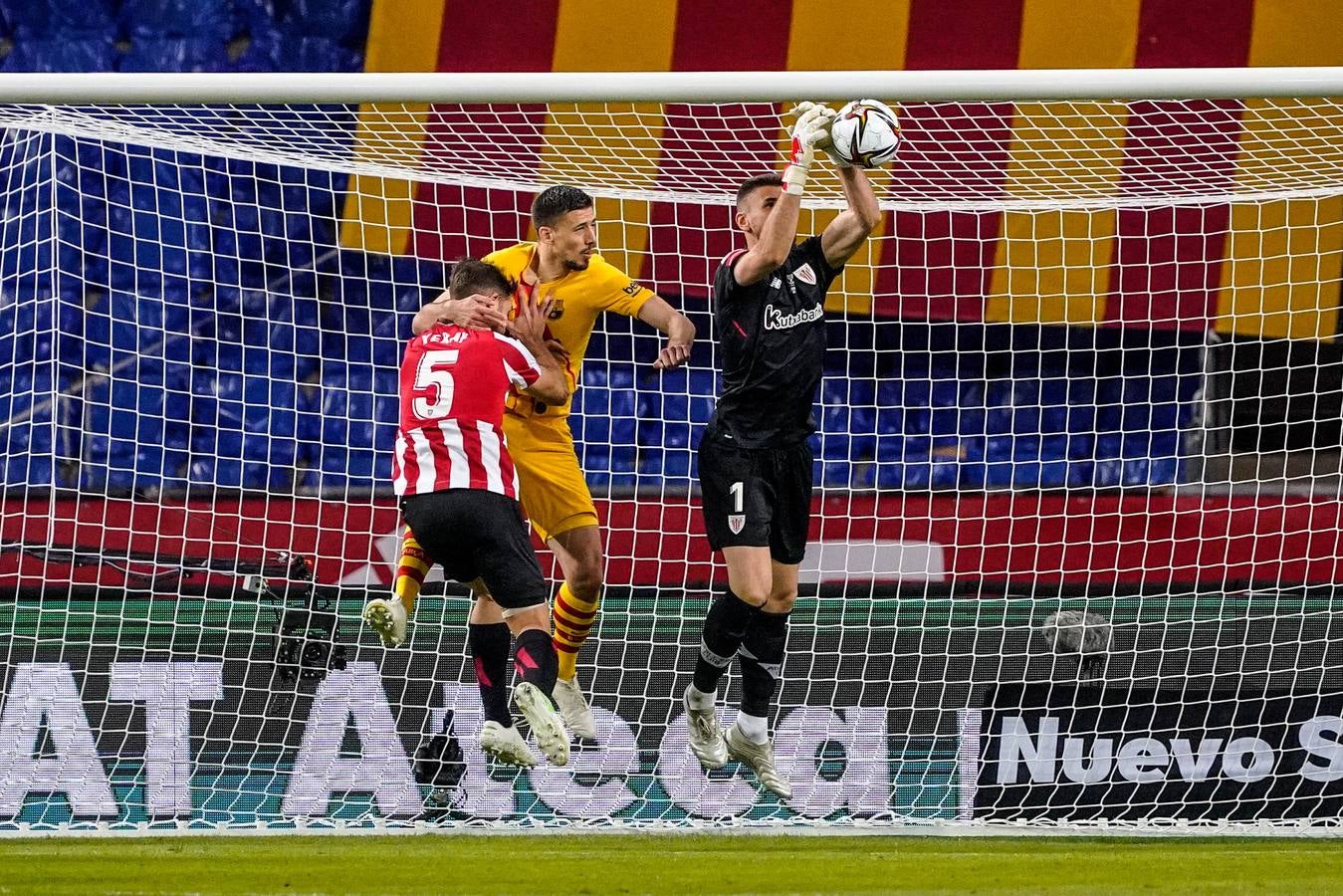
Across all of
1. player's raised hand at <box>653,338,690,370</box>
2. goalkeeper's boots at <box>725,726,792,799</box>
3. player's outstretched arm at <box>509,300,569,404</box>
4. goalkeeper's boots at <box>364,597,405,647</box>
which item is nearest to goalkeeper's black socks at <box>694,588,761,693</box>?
goalkeeper's boots at <box>725,726,792,799</box>

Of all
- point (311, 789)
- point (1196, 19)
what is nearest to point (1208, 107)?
point (1196, 19)

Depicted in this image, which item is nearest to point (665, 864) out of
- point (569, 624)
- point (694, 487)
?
point (569, 624)

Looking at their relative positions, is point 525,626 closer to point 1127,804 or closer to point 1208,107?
point 1127,804

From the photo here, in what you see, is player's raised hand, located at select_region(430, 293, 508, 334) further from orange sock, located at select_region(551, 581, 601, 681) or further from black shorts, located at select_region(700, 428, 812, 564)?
orange sock, located at select_region(551, 581, 601, 681)

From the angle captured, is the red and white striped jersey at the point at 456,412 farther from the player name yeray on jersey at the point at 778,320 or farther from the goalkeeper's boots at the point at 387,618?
the player name yeray on jersey at the point at 778,320

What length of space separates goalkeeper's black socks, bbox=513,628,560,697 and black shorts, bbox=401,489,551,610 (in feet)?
0.34

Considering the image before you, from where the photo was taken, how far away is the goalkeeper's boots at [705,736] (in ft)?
20.8

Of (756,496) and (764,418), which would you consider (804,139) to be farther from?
(756,496)

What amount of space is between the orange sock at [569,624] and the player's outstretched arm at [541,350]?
0.92 m

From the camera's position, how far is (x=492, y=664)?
5824 mm

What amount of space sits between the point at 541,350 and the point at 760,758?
1.80 metres

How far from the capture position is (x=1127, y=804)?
22.0ft

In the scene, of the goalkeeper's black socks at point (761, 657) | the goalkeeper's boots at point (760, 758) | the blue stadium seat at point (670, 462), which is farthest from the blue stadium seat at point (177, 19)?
the goalkeeper's boots at point (760, 758)

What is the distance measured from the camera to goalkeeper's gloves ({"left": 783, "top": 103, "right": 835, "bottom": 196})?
5.45m
